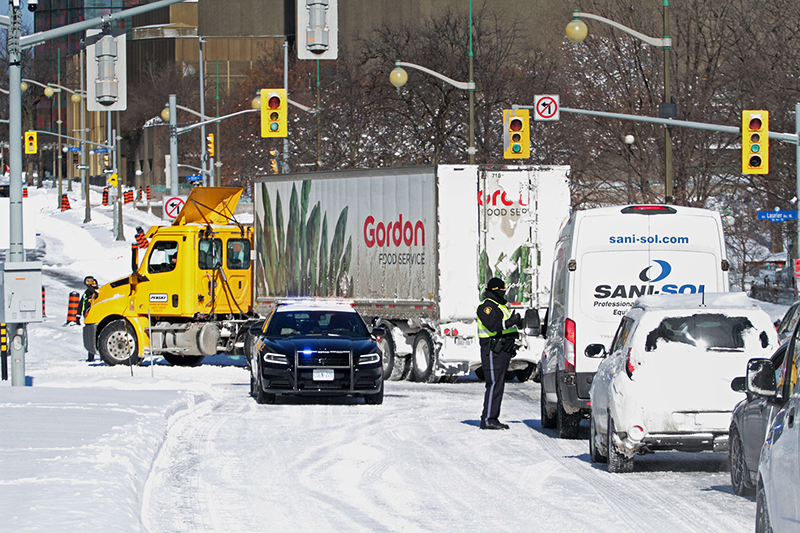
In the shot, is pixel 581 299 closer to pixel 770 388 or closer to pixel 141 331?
pixel 770 388

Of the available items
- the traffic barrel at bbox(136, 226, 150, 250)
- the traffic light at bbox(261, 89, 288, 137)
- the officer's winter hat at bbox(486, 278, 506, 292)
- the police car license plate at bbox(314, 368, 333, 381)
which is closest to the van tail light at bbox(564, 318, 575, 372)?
the officer's winter hat at bbox(486, 278, 506, 292)

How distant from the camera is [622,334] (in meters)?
12.3

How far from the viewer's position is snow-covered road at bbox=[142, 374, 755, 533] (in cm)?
930

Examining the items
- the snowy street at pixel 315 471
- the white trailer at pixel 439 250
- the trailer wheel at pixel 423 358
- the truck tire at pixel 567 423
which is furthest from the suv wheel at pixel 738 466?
the trailer wheel at pixel 423 358

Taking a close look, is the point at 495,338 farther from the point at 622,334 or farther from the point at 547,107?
the point at 547,107

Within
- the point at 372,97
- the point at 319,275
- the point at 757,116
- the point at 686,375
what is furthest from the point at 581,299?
the point at 372,97

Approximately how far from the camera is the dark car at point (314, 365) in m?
18.3

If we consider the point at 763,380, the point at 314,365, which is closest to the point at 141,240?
the point at 314,365

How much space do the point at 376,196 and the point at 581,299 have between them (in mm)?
10786

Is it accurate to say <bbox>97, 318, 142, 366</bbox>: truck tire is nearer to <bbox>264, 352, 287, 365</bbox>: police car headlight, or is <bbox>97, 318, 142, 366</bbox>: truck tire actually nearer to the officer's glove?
<bbox>264, 352, 287, 365</bbox>: police car headlight

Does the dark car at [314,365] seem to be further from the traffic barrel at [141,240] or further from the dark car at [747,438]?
the traffic barrel at [141,240]

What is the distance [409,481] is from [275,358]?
24.0ft

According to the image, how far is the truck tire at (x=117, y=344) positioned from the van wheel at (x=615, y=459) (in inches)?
684

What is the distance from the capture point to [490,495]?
10.5 metres
